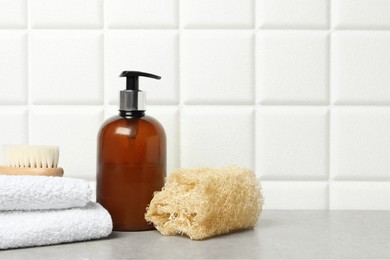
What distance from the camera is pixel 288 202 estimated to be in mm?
1085

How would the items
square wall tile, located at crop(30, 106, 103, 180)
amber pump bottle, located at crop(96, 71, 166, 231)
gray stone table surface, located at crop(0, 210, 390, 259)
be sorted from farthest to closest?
square wall tile, located at crop(30, 106, 103, 180), amber pump bottle, located at crop(96, 71, 166, 231), gray stone table surface, located at crop(0, 210, 390, 259)

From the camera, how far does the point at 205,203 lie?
2.59 ft

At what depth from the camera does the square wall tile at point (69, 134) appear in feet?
3.52

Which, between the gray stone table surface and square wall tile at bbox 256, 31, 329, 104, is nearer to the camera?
the gray stone table surface

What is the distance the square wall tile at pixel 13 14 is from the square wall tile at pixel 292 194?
1.64 ft

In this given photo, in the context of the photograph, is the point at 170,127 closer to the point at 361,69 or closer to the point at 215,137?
the point at 215,137

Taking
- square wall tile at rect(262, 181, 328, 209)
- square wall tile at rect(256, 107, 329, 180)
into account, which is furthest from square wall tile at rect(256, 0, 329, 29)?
square wall tile at rect(262, 181, 328, 209)

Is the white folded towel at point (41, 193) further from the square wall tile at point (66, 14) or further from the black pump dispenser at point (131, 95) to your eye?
the square wall tile at point (66, 14)

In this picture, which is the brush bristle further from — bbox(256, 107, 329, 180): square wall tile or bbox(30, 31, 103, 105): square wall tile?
bbox(256, 107, 329, 180): square wall tile

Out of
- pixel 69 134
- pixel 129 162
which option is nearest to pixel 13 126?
pixel 69 134

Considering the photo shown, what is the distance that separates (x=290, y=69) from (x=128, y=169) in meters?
0.37

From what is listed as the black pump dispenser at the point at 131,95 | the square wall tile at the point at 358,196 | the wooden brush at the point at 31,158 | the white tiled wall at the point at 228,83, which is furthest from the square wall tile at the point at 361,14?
the wooden brush at the point at 31,158

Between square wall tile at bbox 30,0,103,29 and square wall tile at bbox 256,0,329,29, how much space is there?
0.28m

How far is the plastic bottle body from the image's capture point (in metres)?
0.86
